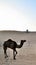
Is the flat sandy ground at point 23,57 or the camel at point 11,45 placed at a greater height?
the camel at point 11,45

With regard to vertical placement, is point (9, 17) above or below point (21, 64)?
above

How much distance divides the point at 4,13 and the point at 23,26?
0.65ft

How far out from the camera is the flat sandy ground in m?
0.93

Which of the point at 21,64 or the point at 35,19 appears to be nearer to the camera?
the point at 21,64

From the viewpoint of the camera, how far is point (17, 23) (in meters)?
1.16

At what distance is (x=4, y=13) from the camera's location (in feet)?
3.85

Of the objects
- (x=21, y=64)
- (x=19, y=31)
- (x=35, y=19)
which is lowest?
(x=21, y=64)

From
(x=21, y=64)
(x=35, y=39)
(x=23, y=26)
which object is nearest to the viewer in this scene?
(x=21, y=64)

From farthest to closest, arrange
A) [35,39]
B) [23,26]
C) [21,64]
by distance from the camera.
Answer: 1. [23,26]
2. [35,39]
3. [21,64]

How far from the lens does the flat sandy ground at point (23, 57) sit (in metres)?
0.93

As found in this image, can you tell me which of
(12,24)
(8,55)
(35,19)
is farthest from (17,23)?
(8,55)

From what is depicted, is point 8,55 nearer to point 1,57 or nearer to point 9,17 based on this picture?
point 1,57

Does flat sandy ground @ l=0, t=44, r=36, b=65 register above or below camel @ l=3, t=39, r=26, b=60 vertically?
below

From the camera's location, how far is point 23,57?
3.15 ft
